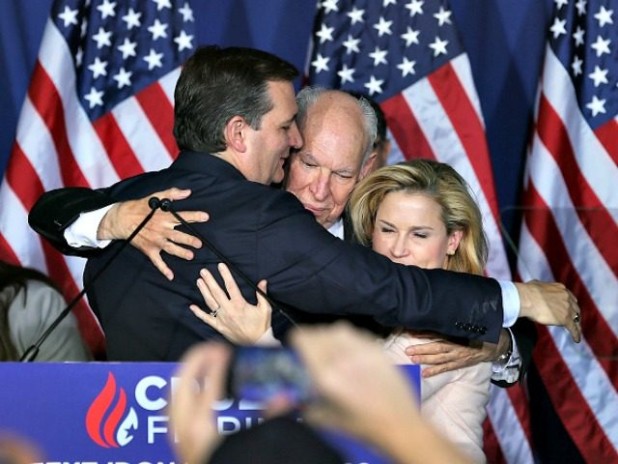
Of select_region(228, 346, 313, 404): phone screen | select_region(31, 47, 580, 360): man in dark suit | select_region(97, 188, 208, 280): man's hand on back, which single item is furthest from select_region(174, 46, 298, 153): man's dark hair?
select_region(228, 346, 313, 404): phone screen

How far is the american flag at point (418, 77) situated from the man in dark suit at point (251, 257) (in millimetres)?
1260

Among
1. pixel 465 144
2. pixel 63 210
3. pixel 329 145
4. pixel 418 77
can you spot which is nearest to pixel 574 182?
pixel 465 144

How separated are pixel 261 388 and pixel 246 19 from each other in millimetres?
2371

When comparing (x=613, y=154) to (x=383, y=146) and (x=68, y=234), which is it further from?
(x=68, y=234)

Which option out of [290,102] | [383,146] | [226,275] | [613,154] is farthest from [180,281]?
[613,154]

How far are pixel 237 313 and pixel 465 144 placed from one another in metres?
1.69

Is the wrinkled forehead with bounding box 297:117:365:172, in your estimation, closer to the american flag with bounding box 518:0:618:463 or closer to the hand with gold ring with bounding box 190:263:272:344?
the american flag with bounding box 518:0:618:463

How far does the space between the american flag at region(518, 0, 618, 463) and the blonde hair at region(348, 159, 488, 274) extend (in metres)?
0.83

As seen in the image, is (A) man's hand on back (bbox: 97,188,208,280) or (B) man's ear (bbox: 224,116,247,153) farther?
(B) man's ear (bbox: 224,116,247,153)

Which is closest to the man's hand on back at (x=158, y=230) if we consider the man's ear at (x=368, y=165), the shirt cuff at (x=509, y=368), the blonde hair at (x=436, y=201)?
the blonde hair at (x=436, y=201)

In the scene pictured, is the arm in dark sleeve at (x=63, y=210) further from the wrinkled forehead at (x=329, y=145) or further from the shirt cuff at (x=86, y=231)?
the wrinkled forehead at (x=329, y=145)

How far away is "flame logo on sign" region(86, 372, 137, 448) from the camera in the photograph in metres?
1.86

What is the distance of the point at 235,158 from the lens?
2.39m

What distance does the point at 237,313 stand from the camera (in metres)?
2.21
